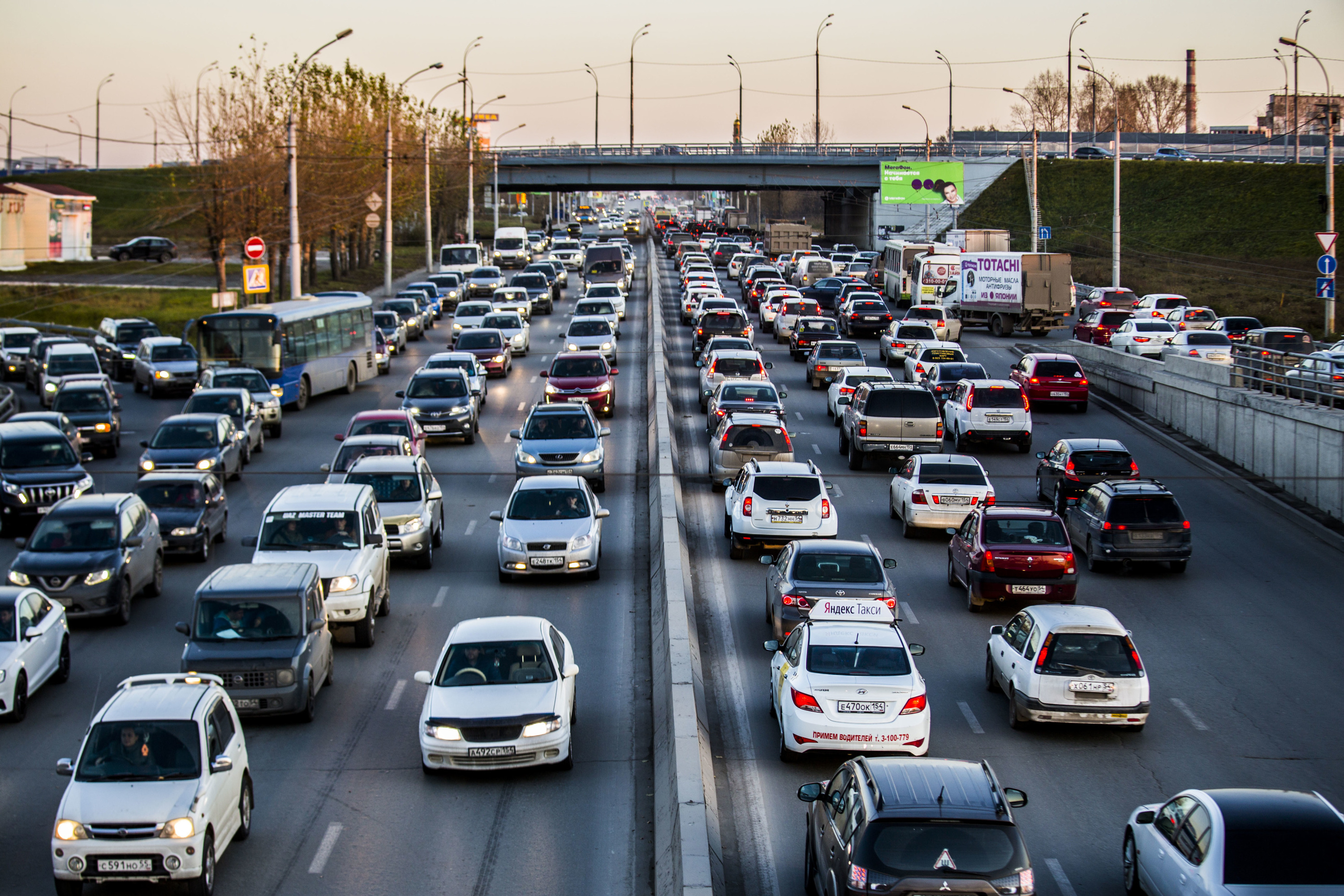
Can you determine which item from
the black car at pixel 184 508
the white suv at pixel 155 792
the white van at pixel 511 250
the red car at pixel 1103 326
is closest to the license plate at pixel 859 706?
the white suv at pixel 155 792

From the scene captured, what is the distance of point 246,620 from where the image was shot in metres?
16.5

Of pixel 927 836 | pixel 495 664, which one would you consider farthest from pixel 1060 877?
pixel 495 664

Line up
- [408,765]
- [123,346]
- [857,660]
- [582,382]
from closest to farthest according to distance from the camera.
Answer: [857,660], [408,765], [582,382], [123,346]

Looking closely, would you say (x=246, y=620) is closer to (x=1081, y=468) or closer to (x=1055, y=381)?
(x=1081, y=468)

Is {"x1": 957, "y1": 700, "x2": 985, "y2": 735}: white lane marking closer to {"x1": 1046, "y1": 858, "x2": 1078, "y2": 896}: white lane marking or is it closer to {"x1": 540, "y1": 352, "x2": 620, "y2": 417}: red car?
{"x1": 1046, "y1": 858, "x2": 1078, "y2": 896}: white lane marking

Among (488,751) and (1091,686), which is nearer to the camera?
(488,751)

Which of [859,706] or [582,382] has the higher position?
[582,382]

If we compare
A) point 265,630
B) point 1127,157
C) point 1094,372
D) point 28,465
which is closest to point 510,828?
point 265,630

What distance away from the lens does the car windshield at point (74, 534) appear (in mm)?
20766

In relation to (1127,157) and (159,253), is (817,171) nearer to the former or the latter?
(1127,157)

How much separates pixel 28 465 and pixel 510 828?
17197 millimetres

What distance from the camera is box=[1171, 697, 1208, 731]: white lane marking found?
1669 centimetres

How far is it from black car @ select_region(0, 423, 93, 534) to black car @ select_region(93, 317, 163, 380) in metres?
17.9

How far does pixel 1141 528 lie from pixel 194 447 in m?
18.1
